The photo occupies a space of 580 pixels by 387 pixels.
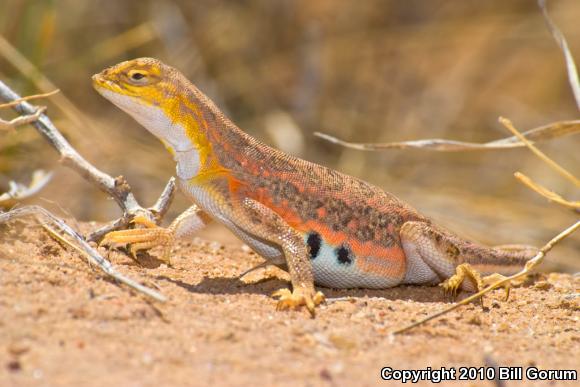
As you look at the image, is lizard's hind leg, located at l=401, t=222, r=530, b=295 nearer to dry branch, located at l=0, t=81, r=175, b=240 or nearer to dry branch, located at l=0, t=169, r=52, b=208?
dry branch, located at l=0, t=81, r=175, b=240

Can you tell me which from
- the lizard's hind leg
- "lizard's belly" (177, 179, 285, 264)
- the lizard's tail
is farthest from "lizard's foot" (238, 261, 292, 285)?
the lizard's tail

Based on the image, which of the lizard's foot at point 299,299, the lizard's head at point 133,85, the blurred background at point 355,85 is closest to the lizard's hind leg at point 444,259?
the lizard's foot at point 299,299

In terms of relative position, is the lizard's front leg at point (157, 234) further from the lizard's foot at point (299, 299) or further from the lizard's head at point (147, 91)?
the lizard's foot at point (299, 299)

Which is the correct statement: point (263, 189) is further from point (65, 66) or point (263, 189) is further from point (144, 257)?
point (65, 66)

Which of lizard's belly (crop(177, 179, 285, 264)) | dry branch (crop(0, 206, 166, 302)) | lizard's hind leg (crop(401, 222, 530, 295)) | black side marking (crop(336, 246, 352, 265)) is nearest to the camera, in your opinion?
dry branch (crop(0, 206, 166, 302))

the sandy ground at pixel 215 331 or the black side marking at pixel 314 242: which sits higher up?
the black side marking at pixel 314 242

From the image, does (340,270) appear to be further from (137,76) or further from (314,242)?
(137,76)

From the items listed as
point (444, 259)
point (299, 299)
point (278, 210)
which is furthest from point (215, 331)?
point (444, 259)

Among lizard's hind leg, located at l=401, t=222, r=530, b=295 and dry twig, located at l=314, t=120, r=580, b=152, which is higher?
dry twig, located at l=314, t=120, r=580, b=152
